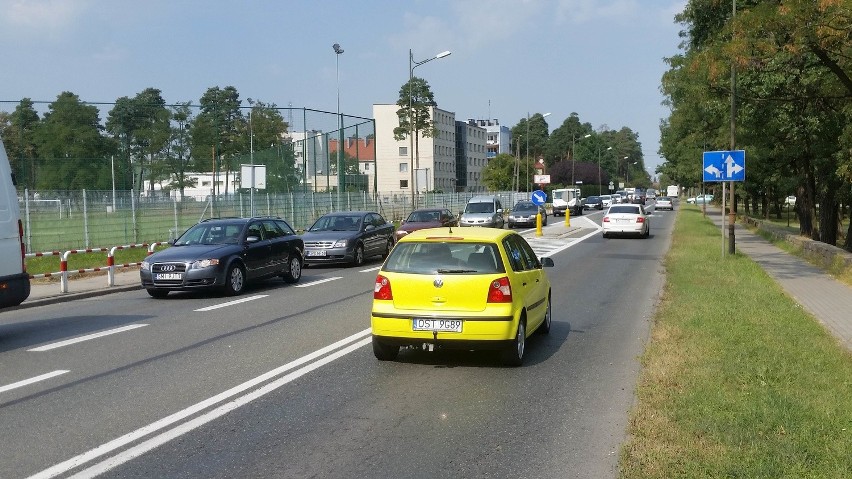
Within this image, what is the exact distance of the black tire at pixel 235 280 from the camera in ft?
51.8

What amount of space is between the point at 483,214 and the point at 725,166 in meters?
18.9

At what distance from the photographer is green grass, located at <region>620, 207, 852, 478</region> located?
522cm

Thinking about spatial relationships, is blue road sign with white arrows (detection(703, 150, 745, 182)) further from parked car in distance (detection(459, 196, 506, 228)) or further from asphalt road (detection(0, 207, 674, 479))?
parked car in distance (detection(459, 196, 506, 228))

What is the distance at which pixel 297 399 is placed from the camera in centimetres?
736

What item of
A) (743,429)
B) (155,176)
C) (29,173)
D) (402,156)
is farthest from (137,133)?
(402,156)

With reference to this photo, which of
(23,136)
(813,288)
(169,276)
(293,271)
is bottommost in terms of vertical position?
(813,288)

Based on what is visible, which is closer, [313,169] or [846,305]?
[846,305]

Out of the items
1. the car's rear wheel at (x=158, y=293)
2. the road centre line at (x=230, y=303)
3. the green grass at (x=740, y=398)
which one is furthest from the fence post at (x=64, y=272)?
the green grass at (x=740, y=398)

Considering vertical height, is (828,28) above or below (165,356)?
above

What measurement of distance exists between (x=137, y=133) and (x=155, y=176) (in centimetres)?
173

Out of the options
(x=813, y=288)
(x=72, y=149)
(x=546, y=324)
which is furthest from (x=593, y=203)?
(x=546, y=324)

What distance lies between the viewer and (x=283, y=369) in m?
8.66

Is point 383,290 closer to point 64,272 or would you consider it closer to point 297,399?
point 297,399

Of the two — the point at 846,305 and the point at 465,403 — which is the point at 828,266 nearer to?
the point at 846,305
